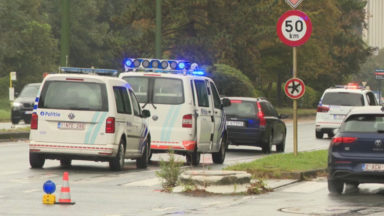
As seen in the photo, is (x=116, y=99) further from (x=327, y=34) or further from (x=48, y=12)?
(x=48, y=12)

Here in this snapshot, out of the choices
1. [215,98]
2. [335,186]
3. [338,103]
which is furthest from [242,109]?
[335,186]

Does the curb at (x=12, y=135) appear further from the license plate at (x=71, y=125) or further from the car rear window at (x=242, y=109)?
the license plate at (x=71, y=125)

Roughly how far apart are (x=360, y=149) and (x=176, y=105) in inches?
281

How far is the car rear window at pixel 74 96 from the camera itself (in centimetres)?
2070

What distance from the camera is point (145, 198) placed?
15.6 metres

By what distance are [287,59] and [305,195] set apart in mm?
62407

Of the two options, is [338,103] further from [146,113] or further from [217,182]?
[217,182]

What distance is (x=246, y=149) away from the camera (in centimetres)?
3300

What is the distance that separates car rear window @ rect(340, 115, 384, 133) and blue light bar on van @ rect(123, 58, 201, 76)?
296 inches

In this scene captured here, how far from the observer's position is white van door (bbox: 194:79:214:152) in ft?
77.7

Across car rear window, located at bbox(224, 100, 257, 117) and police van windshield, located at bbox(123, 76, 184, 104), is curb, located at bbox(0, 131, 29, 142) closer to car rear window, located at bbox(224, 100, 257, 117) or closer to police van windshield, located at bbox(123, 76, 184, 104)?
car rear window, located at bbox(224, 100, 257, 117)

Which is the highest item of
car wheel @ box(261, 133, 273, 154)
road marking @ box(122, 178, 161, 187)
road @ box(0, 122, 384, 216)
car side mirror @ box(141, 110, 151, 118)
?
car side mirror @ box(141, 110, 151, 118)

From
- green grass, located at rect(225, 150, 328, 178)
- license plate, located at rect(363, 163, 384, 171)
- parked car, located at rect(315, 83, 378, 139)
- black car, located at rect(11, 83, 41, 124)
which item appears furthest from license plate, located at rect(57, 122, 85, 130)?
black car, located at rect(11, 83, 41, 124)

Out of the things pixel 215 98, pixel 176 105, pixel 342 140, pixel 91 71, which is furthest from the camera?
pixel 215 98
